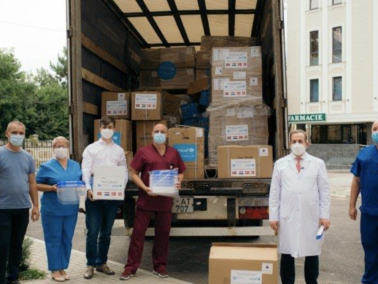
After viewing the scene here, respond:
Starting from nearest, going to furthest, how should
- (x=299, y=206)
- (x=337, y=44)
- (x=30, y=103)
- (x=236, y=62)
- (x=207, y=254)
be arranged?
(x=299, y=206)
(x=236, y=62)
(x=207, y=254)
(x=337, y=44)
(x=30, y=103)

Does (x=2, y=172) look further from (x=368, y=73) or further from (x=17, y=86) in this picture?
(x=17, y=86)

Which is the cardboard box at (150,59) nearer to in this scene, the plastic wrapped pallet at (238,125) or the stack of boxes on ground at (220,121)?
the stack of boxes on ground at (220,121)

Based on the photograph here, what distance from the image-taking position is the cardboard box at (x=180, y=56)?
27.2 ft

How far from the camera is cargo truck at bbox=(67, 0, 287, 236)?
18.1 ft

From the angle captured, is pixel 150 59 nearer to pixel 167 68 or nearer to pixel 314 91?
pixel 167 68

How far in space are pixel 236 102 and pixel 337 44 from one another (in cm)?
2622

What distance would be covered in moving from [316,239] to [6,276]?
3.01m

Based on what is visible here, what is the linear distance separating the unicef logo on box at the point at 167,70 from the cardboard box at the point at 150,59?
0.13m

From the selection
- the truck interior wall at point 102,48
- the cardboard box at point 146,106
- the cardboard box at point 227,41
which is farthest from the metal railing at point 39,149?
the cardboard box at point 146,106

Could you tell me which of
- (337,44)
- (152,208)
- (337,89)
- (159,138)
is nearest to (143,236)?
(152,208)

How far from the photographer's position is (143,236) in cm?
539

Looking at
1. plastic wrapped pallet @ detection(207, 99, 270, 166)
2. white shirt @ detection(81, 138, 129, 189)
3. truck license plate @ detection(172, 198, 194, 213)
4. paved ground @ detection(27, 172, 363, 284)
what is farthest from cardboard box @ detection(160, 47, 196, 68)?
truck license plate @ detection(172, 198, 194, 213)

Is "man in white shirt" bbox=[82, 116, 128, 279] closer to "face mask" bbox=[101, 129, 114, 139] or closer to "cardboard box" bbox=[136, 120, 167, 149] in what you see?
"face mask" bbox=[101, 129, 114, 139]

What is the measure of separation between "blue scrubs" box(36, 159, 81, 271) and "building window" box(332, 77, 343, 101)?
27.5 meters
